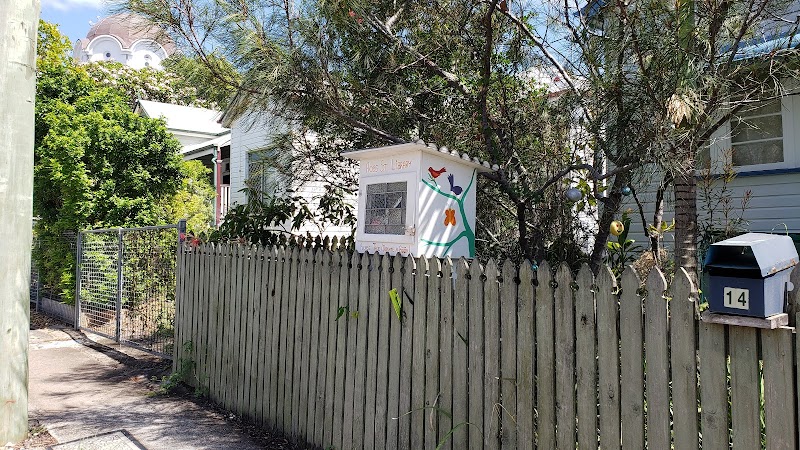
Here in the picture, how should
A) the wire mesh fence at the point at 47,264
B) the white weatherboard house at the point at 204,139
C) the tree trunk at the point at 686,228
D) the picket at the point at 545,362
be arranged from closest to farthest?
the picket at the point at 545,362, the tree trunk at the point at 686,228, the wire mesh fence at the point at 47,264, the white weatherboard house at the point at 204,139

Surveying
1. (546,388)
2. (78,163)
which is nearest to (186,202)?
(78,163)

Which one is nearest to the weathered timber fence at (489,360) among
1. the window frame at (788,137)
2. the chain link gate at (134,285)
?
the chain link gate at (134,285)

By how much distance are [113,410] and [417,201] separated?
369cm

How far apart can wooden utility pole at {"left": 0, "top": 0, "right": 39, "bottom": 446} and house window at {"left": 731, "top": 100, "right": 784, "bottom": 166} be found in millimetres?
7488

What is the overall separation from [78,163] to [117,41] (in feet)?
247

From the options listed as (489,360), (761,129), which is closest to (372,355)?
(489,360)

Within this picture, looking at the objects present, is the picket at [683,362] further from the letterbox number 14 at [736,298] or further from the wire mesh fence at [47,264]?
the wire mesh fence at [47,264]

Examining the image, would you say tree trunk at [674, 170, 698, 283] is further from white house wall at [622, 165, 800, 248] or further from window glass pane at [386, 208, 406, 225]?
white house wall at [622, 165, 800, 248]

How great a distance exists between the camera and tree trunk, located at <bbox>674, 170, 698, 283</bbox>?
3988 millimetres

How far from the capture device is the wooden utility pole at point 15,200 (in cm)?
417

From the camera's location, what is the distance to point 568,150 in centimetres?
482

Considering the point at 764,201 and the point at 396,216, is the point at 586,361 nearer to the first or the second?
the point at 396,216

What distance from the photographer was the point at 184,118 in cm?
2105

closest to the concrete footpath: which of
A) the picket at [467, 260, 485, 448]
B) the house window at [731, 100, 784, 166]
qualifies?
the picket at [467, 260, 485, 448]
